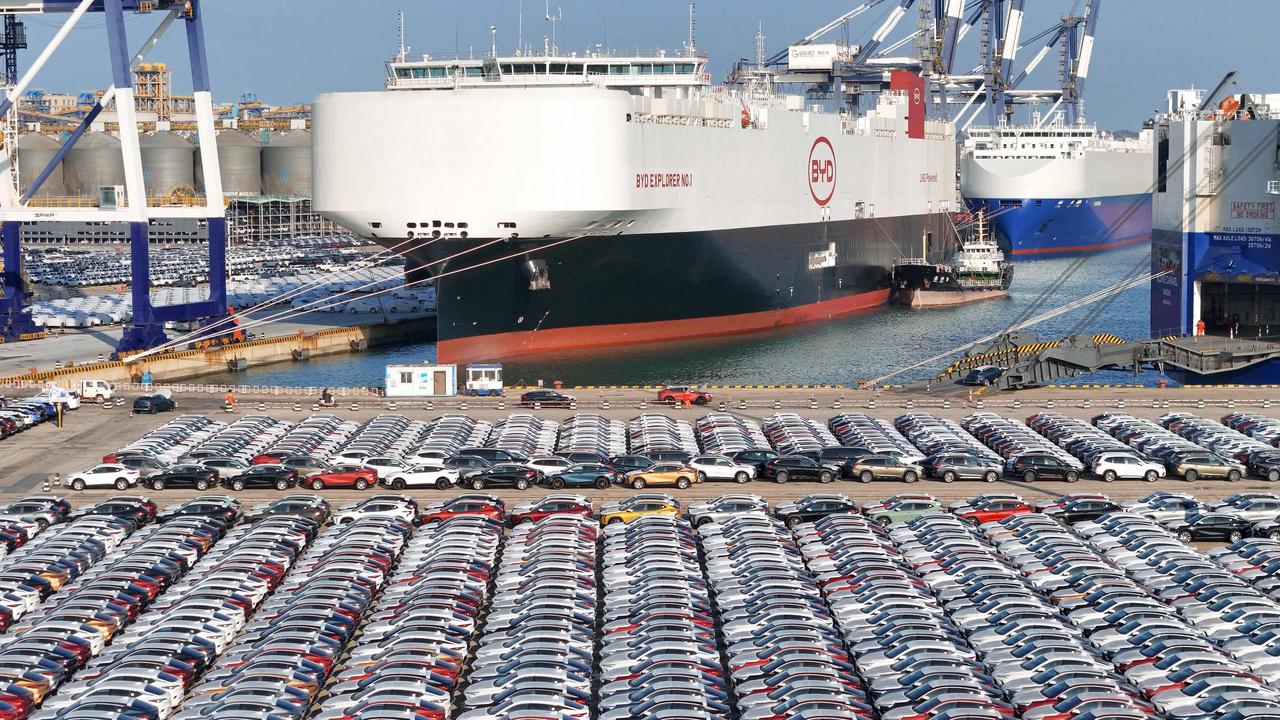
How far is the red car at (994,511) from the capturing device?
75.3 feet

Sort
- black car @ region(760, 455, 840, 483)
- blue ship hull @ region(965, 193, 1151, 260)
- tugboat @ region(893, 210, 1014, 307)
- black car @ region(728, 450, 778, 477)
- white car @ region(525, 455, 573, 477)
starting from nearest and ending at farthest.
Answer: white car @ region(525, 455, 573, 477) → black car @ region(760, 455, 840, 483) → black car @ region(728, 450, 778, 477) → tugboat @ region(893, 210, 1014, 307) → blue ship hull @ region(965, 193, 1151, 260)

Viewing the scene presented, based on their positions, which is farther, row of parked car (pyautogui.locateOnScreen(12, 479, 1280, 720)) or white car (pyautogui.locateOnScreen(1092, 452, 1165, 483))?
white car (pyautogui.locateOnScreen(1092, 452, 1165, 483))

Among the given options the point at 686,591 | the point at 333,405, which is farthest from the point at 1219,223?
the point at 686,591

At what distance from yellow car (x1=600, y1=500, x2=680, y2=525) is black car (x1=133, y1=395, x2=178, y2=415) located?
1407 cm

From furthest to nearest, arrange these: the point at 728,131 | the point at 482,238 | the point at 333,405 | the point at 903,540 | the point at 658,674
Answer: the point at 728,131
the point at 482,238
the point at 333,405
the point at 903,540
the point at 658,674

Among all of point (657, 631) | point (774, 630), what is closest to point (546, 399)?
point (657, 631)

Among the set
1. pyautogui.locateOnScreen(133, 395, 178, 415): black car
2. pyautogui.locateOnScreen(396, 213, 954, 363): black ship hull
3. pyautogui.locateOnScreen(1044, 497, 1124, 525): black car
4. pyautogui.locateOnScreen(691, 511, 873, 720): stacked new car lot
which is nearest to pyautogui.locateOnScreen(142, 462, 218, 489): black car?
pyautogui.locateOnScreen(133, 395, 178, 415): black car

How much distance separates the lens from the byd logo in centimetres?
5734

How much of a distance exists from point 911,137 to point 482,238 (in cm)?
3483

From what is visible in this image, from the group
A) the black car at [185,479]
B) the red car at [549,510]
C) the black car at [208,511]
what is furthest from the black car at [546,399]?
the black car at [208,511]

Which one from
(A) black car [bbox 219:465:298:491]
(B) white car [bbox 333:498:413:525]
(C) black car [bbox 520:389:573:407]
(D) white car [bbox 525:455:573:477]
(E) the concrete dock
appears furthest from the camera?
(C) black car [bbox 520:389:573:407]

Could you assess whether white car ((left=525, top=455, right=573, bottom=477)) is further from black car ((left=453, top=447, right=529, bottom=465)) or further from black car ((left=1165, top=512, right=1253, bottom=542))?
black car ((left=1165, top=512, right=1253, bottom=542))

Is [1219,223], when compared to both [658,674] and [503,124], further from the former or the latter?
[658,674]

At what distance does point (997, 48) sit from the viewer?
3767 inches
